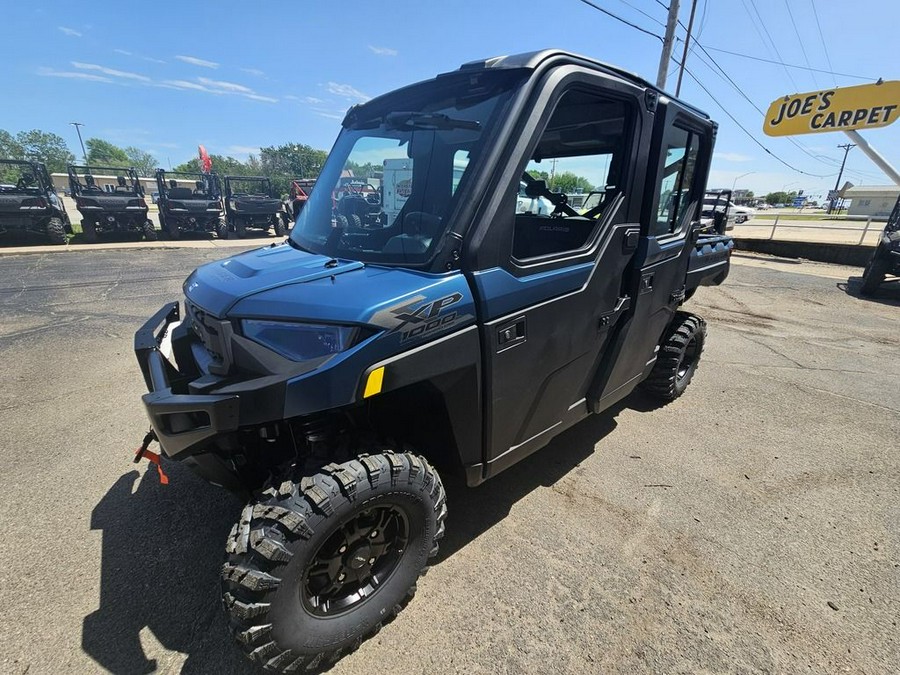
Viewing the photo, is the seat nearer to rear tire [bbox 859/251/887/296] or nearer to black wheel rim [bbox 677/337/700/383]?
black wheel rim [bbox 677/337/700/383]

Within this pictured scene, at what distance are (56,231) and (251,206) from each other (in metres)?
5.54

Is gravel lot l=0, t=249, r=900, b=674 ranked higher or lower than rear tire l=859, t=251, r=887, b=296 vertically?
lower

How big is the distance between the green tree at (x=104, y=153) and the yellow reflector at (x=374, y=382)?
132221 millimetres

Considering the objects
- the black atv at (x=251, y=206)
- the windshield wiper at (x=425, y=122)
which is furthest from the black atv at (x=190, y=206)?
the windshield wiper at (x=425, y=122)

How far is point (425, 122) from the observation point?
202 cm

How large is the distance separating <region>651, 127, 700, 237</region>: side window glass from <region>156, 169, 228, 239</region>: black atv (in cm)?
1586

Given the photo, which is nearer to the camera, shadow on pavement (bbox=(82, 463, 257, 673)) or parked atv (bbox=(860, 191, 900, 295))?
shadow on pavement (bbox=(82, 463, 257, 673))

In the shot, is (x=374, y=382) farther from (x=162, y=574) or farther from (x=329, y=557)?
(x=162, y=574)

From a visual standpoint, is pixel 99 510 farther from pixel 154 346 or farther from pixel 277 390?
pixel 277 390

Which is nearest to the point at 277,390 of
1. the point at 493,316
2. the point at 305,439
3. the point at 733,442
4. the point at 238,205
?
the point at 305,439

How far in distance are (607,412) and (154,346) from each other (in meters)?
3.51

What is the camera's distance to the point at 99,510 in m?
2.60

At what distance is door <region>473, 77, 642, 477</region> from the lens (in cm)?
194

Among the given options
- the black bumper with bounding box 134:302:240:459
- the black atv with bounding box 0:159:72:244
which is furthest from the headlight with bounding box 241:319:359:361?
the black atv with bounding box 0:159:72:244
